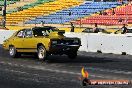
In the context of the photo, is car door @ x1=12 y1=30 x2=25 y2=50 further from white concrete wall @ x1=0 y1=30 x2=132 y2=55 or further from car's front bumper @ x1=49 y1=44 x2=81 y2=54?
white concrete wall @ x1=0 y1=30 x2=132 y2=55

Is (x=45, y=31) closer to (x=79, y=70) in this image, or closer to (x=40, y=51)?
(x=40, y=51)

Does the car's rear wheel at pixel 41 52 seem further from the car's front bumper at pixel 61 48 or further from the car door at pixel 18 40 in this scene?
the car door at pixel 18 40

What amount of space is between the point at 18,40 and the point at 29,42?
119 cm

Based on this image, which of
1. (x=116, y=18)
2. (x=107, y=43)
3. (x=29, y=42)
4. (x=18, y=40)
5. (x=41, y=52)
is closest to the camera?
(x=41, y=52)

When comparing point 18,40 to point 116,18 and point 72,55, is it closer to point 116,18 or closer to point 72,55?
point 72,55

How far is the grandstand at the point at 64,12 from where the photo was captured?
4598 centimetres

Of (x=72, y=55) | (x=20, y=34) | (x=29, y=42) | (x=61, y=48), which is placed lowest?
(x=72, y=55)

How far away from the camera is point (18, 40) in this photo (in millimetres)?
21203

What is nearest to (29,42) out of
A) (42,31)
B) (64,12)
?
(42,31)

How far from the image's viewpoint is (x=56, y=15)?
179 ft

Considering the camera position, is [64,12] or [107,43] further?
[64,12]

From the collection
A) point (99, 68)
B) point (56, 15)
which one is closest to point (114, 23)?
point (56, 15)

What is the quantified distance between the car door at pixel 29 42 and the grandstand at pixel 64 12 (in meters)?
23.1

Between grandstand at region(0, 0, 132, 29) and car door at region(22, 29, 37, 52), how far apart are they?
23.1 meters
